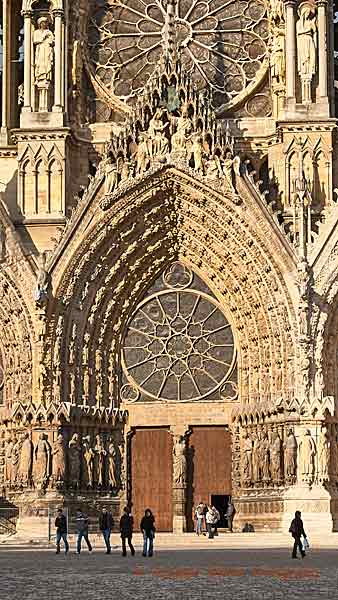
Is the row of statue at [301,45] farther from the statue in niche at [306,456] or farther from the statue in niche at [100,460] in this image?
the statue in niche at [100,460]

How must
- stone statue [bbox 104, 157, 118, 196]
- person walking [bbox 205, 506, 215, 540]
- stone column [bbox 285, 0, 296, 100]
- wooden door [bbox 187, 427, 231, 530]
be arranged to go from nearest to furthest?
1. person walking [bbox 205, 506, 215, 540]
2. stone statue [bbox 104, 157, 118, 196]
3. wooden door [bbox 187, 427, 231, 530]
4. stone column [bbox 285, 0, 296, 100]

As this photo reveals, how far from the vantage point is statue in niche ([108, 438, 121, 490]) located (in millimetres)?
31844

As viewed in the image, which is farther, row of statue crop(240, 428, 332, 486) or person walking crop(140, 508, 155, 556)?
row of statue crop(240, 428, 332, 486)

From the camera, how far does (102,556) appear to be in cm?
2456

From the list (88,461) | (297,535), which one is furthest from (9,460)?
(297,535)

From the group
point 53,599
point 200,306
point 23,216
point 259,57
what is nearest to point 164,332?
point 200,306

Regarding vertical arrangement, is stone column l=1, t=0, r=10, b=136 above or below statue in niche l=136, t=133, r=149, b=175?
above

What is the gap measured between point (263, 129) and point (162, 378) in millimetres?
6679

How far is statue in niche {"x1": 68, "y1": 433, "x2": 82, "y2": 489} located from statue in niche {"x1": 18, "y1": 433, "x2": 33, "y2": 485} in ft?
3.00

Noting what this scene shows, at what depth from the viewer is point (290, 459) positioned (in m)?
30.2

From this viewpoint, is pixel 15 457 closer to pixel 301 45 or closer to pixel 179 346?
pixel 179 346

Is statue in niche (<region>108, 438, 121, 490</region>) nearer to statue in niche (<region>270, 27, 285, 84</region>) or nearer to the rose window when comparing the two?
the rose window

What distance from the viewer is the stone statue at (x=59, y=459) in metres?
30.7

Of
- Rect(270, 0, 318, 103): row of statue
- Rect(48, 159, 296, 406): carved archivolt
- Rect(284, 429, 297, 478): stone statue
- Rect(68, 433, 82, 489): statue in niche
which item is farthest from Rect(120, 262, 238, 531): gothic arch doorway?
Rect(270, 0, 318, 103): row of statue
